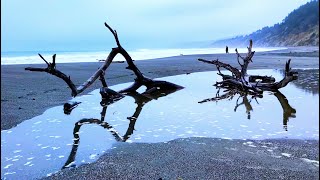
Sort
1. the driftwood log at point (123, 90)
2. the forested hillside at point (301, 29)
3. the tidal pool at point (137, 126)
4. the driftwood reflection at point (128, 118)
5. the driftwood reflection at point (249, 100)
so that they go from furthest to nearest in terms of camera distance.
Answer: the forested hillside at point (301, 29), the driftwood log at point (123, 90), the driftwood reflection at point (249, 100), the driftwood reflection at point (128, 118), the tidal pool at point (137, 126)

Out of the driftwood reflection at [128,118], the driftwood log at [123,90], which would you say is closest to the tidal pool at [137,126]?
the driftwood reflection at [128,118]

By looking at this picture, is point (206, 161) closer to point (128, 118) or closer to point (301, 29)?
point (128, 118)

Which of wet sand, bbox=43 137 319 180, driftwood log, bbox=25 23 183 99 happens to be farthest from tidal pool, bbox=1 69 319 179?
driftwood log, bbox=25 23 183 99

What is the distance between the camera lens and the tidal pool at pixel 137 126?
5289 mm

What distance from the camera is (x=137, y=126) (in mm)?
7352

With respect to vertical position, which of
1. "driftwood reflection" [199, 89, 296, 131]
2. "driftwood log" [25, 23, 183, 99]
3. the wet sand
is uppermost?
"driftwood log" [25, 23, 183, 99]

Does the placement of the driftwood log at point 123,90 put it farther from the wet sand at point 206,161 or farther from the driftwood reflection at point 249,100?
the wet sand at point 206,161

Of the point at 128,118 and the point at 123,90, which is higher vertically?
the point at 123,90

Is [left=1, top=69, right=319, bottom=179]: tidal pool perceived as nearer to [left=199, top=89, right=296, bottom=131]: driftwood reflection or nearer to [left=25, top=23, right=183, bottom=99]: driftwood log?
[left=199, top=89, right=296, bottom=131]: driftwood reflection

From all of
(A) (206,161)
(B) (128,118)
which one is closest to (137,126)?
(B) (128,118)

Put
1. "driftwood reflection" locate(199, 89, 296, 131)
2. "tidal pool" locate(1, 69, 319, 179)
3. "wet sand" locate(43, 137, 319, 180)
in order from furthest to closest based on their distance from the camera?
"driftwood reflection" locate(199, 89, 296, 131), "tidal pool" locate(1, 69, 319, 179), "wet sand" locate(43, 137, 319, 180)

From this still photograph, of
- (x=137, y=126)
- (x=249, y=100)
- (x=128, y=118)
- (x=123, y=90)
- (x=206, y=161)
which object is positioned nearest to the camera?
(x=206, y=161)

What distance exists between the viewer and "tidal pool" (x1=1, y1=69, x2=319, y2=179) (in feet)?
17.4

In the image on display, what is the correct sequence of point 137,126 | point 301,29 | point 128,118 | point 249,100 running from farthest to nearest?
point 301,29 → point 249,100 → point 128,118 → point 137,126
